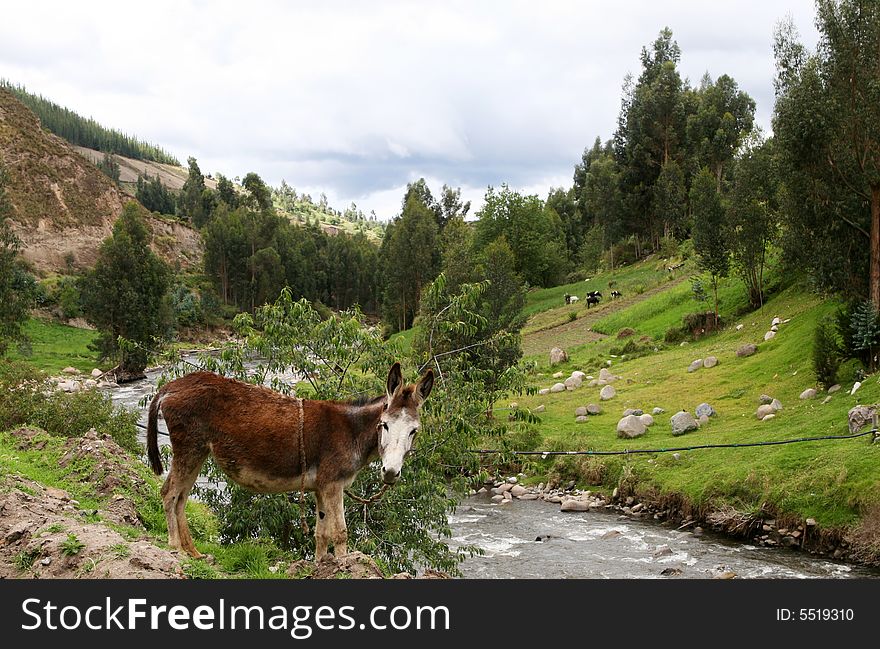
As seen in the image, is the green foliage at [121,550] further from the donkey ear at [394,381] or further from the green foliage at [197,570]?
the donkey ear at [394,381]

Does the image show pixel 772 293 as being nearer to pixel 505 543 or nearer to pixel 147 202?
pixel 505 543

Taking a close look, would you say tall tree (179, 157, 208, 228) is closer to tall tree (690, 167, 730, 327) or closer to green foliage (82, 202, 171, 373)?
green foliage (82, 202, 171, 373)

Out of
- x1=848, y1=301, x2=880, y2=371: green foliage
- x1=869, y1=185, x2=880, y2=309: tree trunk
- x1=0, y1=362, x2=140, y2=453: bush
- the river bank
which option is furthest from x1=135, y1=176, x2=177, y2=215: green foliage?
x1=848, y1=301, x2=880, y2=371: green foliage

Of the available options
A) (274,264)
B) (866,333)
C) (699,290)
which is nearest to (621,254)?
(699,290)

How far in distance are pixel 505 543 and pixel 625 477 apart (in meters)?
5.42

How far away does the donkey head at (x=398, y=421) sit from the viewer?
6.20 m

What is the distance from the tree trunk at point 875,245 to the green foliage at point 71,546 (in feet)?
86.0

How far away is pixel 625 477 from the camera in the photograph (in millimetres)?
21797

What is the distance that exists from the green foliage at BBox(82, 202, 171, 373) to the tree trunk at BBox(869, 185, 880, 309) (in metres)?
50.1

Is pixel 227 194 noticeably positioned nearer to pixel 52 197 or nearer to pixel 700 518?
pixel 52 197

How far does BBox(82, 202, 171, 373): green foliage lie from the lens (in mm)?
56062

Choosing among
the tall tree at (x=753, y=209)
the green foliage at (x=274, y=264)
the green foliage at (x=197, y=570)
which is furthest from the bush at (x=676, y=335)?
the green foliage at (x=274, y=264)

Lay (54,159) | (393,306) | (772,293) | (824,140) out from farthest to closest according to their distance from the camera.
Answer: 1. (54,159)
2. (393,306)
3. (772,293)
4. (824,140)
